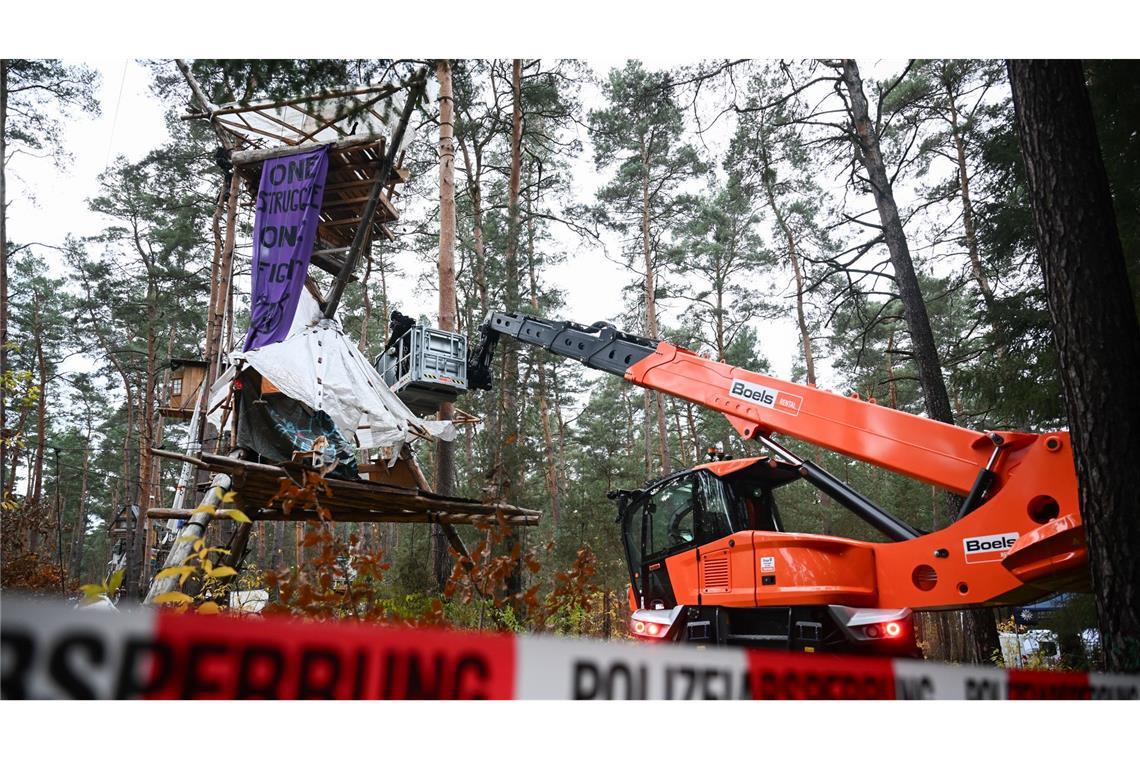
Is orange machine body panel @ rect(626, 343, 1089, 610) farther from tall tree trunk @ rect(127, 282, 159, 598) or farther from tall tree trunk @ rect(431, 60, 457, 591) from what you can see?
tall tree trunk @ rect(127, 282, 159, 598)

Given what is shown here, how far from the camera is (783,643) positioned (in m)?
5.87

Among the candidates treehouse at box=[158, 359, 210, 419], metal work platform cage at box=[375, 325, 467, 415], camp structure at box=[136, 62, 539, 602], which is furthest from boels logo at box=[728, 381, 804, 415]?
treehouse at box=[158, 359, 210, 419]

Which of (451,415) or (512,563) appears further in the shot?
(451,415)

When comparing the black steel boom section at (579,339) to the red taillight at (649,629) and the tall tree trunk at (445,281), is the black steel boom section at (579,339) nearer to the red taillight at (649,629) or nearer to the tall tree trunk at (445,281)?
the tall tree trunk at (445,281)

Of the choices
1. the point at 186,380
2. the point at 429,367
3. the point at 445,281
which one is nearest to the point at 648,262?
the point at 445,281

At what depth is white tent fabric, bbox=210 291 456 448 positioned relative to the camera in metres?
9.69

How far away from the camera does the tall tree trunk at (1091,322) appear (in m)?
3.96

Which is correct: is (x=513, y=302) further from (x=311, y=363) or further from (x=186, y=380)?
(x=186, y=380)

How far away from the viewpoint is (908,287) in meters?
10.2

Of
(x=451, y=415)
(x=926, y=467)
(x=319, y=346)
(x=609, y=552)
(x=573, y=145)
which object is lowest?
(x=609, y=552)

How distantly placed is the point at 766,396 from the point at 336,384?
6.35 m

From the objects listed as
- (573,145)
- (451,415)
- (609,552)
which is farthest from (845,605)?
(573,145)

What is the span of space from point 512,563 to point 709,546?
3.06 m

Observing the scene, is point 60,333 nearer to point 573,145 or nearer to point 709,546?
point 573,145
